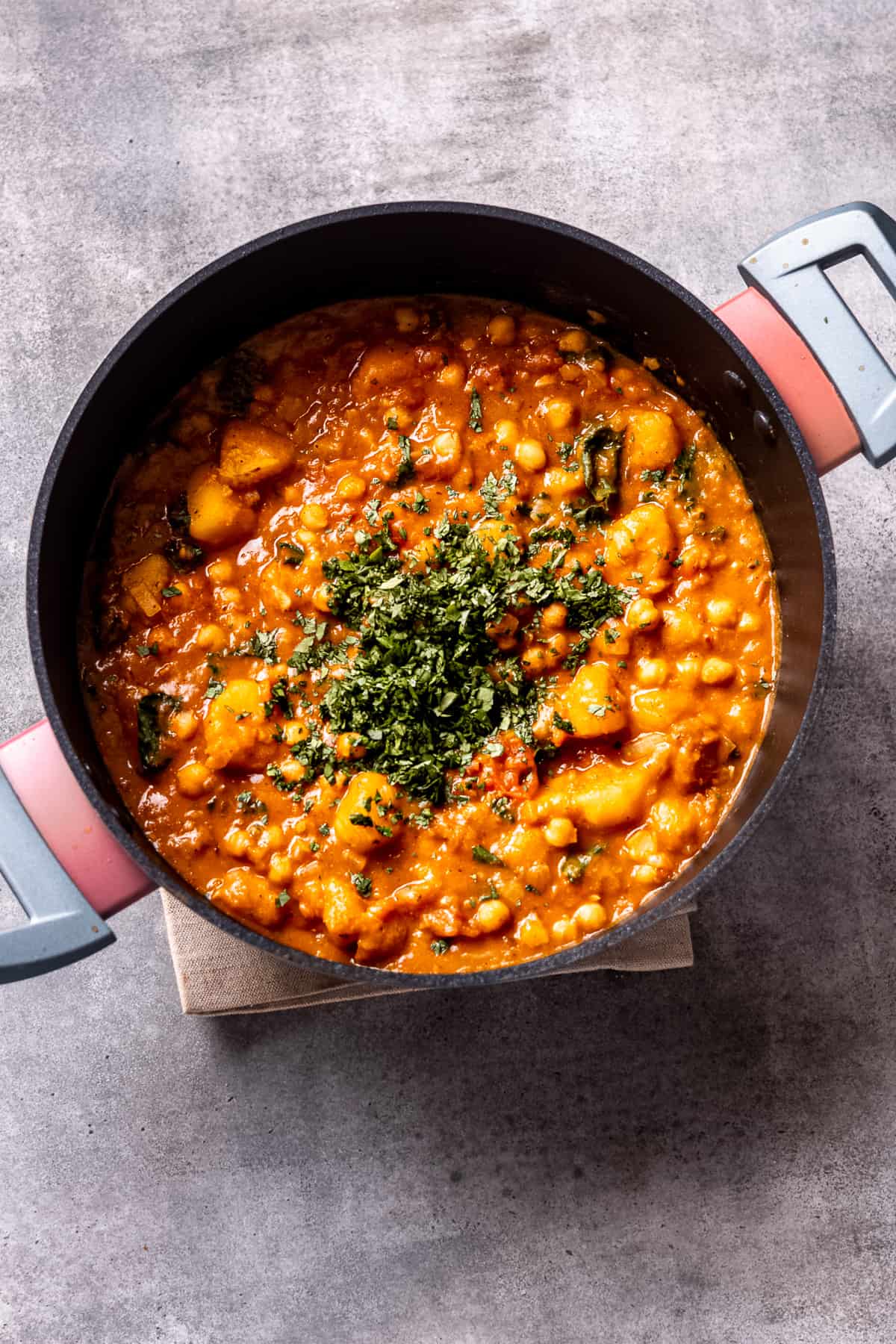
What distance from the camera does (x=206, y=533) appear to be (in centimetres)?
313

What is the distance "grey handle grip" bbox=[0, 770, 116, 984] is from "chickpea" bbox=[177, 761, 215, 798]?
0.47 metres

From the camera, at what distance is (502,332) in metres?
Answer: 3.39

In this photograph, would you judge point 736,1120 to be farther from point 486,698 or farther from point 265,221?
point 265,221

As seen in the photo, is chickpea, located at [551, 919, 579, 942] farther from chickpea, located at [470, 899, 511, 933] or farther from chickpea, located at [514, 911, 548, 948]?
chickpea, located at [470, 899, 511, 933]

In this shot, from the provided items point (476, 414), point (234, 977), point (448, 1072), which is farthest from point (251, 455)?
point (448, 1072)

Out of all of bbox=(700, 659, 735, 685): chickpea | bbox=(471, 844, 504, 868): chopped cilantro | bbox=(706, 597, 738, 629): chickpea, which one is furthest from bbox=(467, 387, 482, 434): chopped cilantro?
bbox=(471, 844, 504, 868): chopped cilantro

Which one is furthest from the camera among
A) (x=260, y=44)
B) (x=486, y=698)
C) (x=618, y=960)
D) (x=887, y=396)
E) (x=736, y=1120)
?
(x=260, y=44)

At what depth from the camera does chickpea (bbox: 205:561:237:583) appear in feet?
10.4

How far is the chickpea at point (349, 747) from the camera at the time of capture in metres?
3.00

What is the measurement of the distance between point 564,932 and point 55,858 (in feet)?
4.23

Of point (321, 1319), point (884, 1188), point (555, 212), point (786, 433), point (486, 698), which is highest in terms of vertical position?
point (555, 212)

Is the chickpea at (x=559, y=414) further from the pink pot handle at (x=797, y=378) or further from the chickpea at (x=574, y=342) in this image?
the pink pot handle at (x=797, y=378)

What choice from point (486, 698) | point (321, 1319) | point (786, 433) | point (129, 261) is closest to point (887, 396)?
point (786, 433)

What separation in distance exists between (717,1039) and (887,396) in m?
2.02
